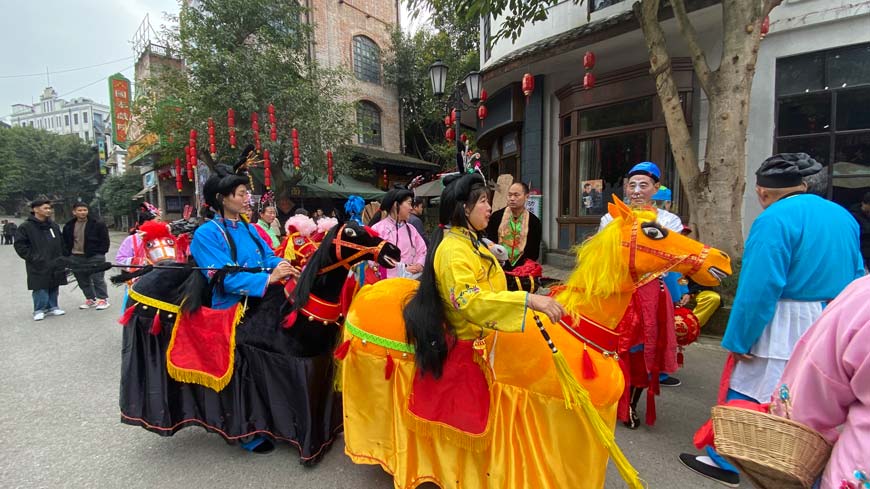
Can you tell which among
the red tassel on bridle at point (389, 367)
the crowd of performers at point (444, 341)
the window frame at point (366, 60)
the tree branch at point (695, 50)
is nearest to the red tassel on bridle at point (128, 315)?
the crowd of performers at point (444, 341)

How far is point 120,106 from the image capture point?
2019 cm

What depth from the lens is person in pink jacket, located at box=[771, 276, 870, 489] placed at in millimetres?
877

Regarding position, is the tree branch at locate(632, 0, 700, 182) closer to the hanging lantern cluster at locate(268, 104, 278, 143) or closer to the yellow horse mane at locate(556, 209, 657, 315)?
the yellow horse mane at locate(556, 209, 657, 315)

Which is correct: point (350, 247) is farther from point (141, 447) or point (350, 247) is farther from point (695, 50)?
point (695, 50)

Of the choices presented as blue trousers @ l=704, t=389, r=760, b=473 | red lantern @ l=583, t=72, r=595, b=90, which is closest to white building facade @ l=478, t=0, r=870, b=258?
red lantern @ l=583, t=72, r=595, b=90

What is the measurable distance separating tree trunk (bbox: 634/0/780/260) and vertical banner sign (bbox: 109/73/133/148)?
75.3 feet

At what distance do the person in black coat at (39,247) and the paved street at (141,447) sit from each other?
8.39 ft

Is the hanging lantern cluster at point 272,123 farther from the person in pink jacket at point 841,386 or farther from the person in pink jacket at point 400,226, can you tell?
the person in pink jacket at point 841,386

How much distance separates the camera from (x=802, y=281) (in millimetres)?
2037

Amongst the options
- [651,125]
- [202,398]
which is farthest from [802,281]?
[651,125]

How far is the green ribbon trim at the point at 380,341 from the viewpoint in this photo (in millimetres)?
2189

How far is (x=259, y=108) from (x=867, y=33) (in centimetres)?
1322

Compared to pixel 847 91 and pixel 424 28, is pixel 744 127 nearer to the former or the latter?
pixel 847 91

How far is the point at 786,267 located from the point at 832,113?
672cm
